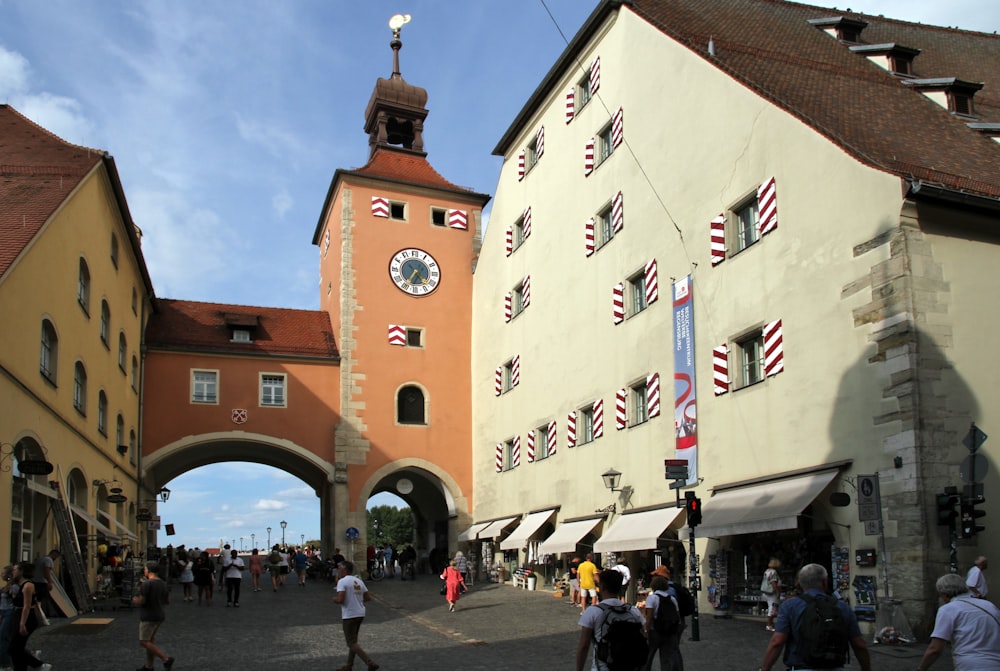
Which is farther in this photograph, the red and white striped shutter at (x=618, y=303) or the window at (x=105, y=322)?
the window at (x=105, y=322)

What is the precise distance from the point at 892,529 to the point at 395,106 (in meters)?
31.1

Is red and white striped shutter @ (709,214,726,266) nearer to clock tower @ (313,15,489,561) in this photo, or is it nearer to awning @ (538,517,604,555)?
awning @ (538,517,604,555)

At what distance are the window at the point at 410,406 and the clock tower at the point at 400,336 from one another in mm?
34

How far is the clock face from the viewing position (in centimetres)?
3622

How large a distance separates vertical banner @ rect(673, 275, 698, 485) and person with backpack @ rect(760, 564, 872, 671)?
13641 millimetres

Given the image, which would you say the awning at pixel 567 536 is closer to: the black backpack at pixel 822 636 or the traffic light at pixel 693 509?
the traffic light at pixel 693 509

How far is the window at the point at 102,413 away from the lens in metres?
24.8

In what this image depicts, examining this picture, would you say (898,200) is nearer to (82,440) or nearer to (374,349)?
(82,440)

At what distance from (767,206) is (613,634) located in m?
12.9

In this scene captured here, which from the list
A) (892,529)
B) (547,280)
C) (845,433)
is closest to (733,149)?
(845,433)

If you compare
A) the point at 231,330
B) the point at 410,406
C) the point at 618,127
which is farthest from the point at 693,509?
the point at 231,330

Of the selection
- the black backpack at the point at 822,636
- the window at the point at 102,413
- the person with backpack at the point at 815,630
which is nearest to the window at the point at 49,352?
the window at the point at 102,413

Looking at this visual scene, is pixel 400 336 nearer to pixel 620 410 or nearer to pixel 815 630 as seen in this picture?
pixel 620 410

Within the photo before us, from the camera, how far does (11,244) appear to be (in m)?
16.7
